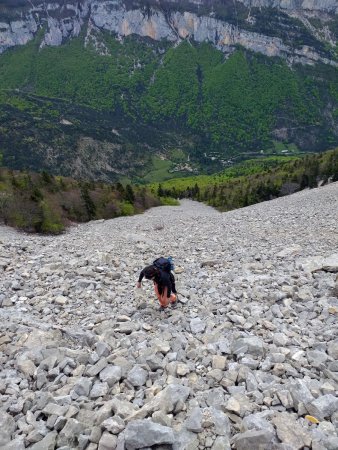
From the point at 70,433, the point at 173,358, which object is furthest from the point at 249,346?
the point at 70,433

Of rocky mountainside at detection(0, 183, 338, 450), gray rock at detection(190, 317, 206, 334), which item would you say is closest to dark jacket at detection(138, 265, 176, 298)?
rocky mountainside at detection(0, 183, 338, 450)

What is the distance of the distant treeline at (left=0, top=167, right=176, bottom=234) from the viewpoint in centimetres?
3662

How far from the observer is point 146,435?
5234 mm

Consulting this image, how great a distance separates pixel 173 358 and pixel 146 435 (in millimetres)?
2484

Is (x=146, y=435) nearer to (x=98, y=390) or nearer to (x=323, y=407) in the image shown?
(x=98, y=390)

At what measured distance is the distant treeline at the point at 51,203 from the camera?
3662 centimetres

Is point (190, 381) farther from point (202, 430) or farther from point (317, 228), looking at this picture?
point (317, 228)

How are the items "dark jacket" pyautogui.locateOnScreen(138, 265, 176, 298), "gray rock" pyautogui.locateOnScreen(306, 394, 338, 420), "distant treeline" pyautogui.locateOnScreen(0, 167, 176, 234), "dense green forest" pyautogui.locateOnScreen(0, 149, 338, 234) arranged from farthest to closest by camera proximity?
"dense green forest" pyautogui.locateOnScreen(0, 149, 338, 234) → "distant treeline" pyautogui.locateOnScreen(0, 167, 176, 234) → "dark jacket" pyautogui.locateOnScreen(138, 265, 176, 298) → "gray rock" pyautogui.locateOnScreen(306, 394, 338, 420)

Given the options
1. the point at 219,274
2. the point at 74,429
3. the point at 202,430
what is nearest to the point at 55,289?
the point at 219,274

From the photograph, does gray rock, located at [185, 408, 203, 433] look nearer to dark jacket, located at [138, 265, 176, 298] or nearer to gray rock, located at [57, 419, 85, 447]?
gray rock, located at [57, 419, 85, 447]

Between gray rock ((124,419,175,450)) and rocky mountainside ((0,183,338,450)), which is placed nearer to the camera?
gray rock ((124,419,175,450))

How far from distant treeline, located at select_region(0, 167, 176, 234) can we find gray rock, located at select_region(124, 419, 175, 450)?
33483 millimetres

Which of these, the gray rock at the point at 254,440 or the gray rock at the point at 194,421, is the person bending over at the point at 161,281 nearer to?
the gray rock at the point at 194,421

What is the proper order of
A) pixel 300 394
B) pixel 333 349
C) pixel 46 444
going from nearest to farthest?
1. pixel 46 444
2. pixel 300 394
3. pixel 333 349
